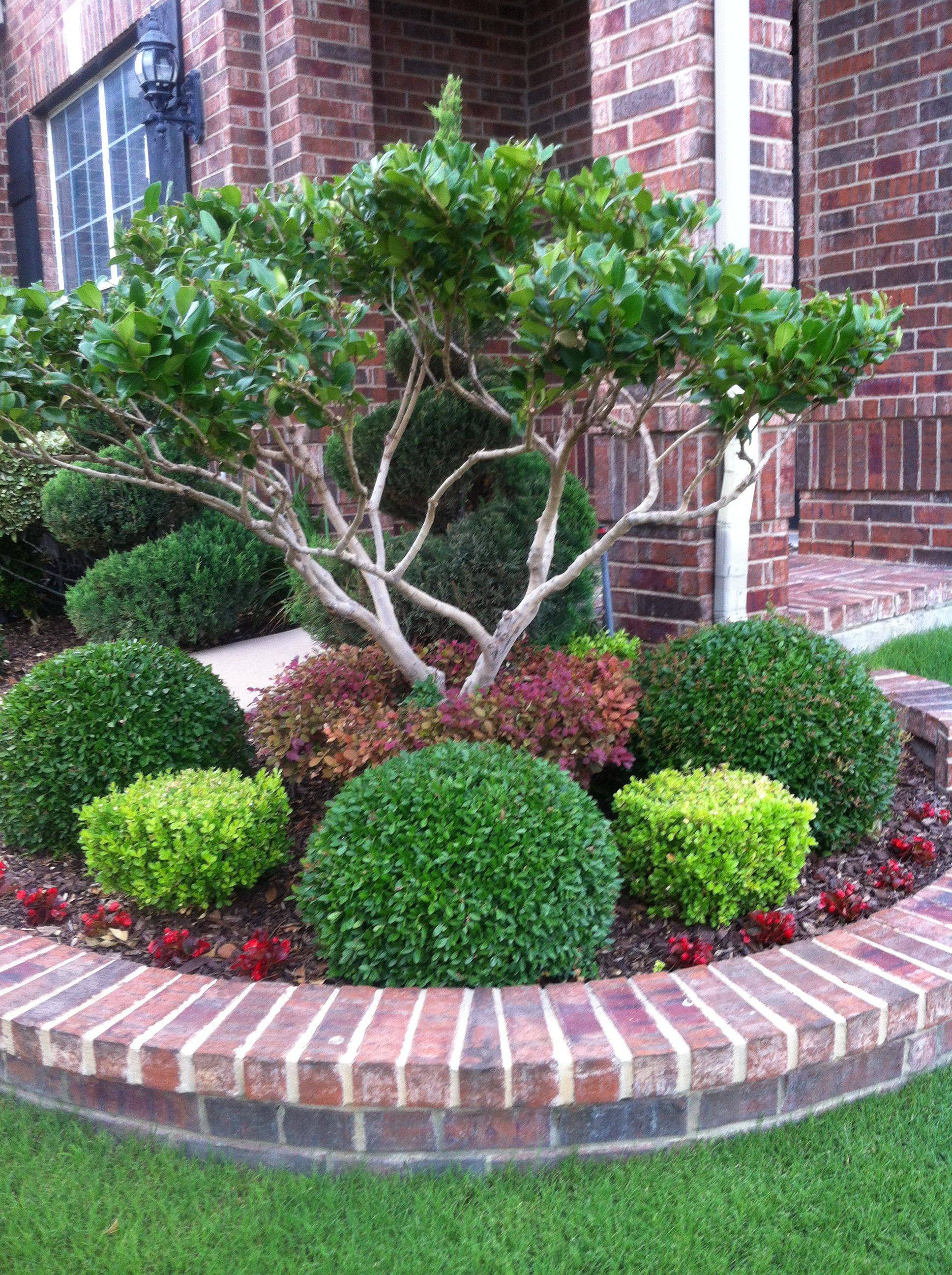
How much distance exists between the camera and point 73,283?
9180 millimetres

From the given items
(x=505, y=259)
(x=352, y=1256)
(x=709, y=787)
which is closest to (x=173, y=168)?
(x=505, y=259)

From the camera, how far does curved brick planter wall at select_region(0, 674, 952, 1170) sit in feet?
6.29

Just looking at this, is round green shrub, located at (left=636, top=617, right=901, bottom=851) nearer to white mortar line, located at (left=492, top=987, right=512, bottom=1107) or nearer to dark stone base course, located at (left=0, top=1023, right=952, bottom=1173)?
dark stone base course, located at (left=0, top=1023, right=952, bottom=1173)

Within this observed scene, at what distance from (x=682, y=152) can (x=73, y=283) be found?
696 centimetres

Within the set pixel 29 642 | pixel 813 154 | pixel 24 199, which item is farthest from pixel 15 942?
pixel 24 199

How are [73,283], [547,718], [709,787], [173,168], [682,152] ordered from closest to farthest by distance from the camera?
[709,787] → [547,718] → [682,152] → [173,168] → [73,283]

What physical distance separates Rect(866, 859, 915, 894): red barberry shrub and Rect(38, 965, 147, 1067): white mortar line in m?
1.81

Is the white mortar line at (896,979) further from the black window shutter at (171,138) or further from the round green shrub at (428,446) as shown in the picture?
the black window shutter at (171,138)

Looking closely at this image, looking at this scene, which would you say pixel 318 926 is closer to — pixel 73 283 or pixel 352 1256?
pixel 352 1256

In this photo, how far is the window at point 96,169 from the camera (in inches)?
305

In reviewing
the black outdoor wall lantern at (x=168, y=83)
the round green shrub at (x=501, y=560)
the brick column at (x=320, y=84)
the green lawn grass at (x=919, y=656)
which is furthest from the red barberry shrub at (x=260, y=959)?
the black outdoor wall lantern at (x=168, y=83)

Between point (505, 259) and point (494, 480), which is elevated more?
point (505, 259)

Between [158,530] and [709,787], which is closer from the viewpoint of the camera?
[709,787]

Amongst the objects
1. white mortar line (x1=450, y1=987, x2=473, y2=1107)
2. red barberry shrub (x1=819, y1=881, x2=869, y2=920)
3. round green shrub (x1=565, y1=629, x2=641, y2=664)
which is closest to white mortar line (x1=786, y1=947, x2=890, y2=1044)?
red barberry shrub (x1=819, y1=881, x2=869, y2=920)
